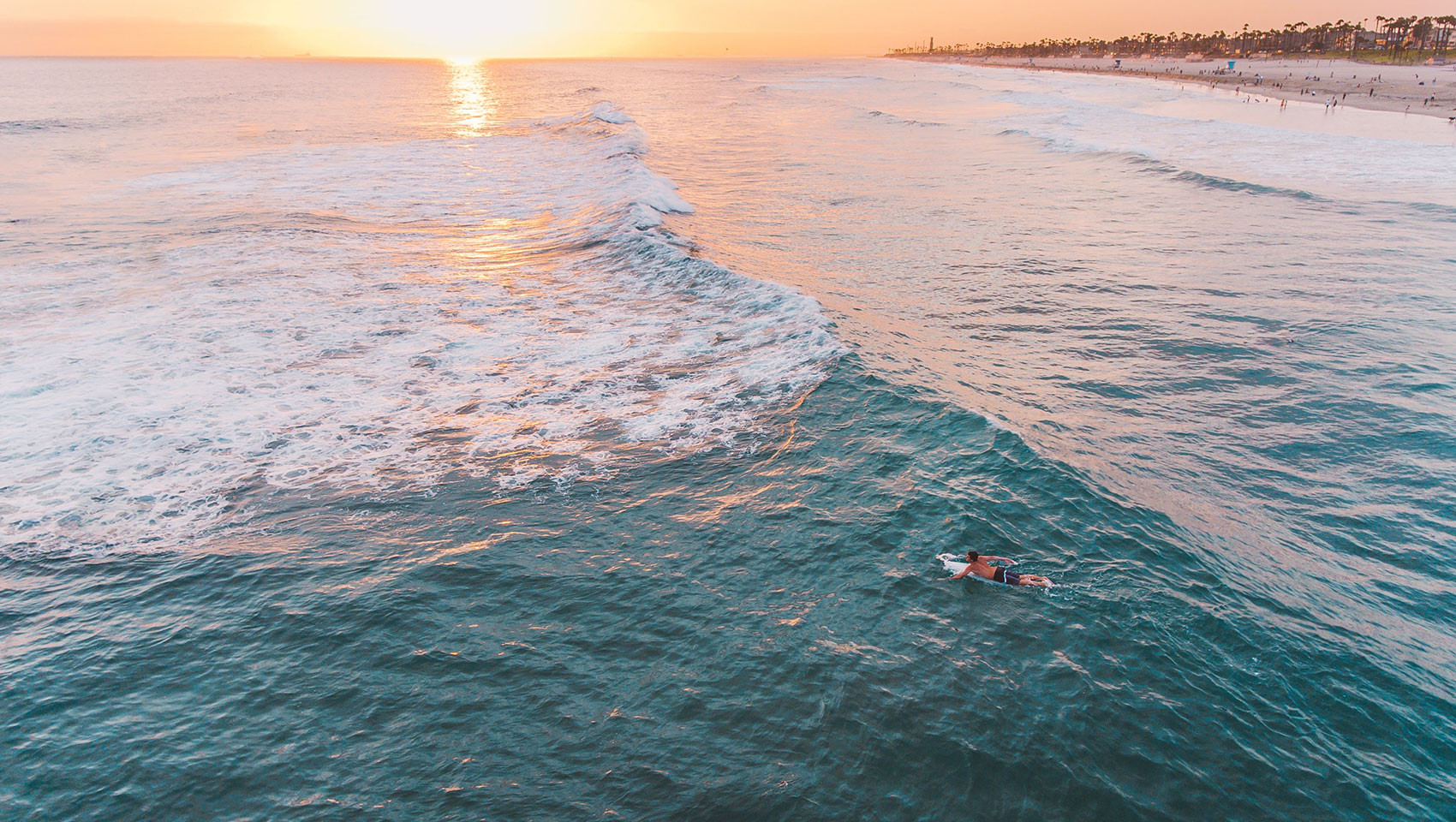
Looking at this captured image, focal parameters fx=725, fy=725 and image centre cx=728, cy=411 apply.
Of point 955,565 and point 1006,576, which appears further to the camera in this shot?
point 955,565

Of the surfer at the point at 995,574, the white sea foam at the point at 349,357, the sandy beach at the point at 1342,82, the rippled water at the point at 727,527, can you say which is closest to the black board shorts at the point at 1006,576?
the surfer at the point at 995,574

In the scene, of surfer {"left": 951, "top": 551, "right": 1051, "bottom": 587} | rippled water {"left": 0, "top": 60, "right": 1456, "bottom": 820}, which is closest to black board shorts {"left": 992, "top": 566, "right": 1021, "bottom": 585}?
surfer {"left": 951, "top": 551, "right": 1051, "bottom": 587}

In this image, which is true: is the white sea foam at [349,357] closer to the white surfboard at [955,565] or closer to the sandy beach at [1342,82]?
the white surfboard at [955,565]

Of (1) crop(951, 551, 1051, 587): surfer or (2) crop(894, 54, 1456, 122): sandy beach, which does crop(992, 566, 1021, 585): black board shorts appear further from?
(2) crop(894, 54, 1456, 122): sandy beach

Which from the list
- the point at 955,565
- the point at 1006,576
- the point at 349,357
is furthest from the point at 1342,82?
the point at 349,357

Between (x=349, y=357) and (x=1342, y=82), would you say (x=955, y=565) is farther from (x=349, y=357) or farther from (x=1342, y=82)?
(x=1342, y=82)

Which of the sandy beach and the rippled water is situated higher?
the sandy beach

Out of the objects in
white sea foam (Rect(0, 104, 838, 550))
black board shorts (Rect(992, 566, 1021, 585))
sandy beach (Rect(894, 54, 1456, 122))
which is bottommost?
black board shorts (Rect(992, 566, 1021, 585))
